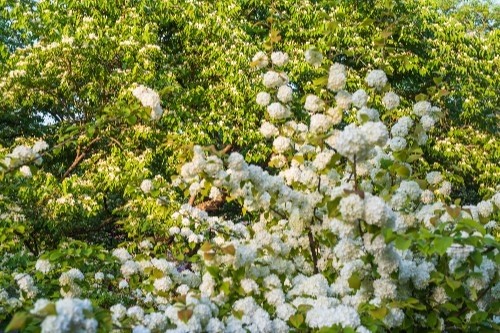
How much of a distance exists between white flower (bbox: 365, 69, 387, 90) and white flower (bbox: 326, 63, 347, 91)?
0.22 m

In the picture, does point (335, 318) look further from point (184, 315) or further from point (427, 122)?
point (427, 122)

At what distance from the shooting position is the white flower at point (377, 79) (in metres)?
3.37

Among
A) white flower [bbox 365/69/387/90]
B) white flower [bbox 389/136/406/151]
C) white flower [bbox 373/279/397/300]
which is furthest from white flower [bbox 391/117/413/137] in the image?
white flower [bbox 373/279/397/300]

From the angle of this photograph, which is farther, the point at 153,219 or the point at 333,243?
the point at 153,219

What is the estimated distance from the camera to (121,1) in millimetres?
10172

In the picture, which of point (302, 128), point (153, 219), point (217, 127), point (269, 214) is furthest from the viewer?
Answer: point (217, 127)

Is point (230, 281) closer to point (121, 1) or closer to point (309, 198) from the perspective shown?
point (309, 198)

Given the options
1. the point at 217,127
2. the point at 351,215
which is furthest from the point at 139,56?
the point at 351,215

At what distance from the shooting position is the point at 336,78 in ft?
10.5

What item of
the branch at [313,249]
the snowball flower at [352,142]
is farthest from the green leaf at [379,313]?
the branch at [313,249]

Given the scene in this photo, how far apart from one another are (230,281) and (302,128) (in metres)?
1.36

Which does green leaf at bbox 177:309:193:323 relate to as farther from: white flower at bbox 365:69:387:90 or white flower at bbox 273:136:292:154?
white flower at bbox 365:69:387:90

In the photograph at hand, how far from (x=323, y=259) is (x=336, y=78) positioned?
97 cm

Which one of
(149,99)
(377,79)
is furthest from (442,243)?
(149,99)
